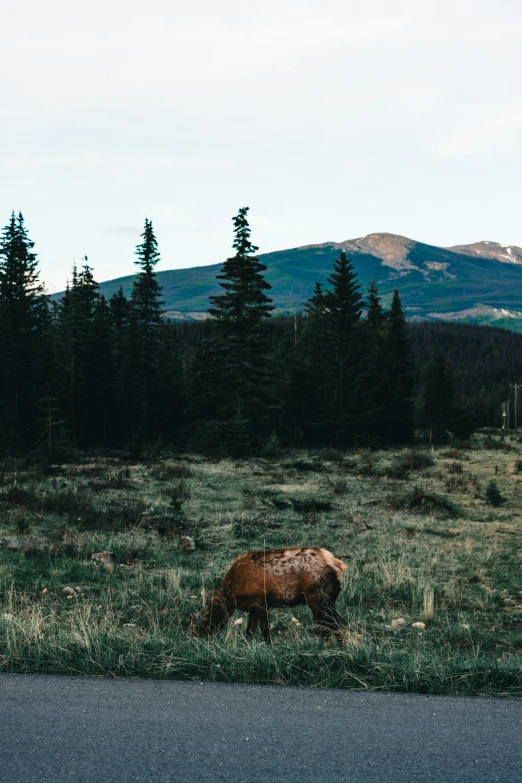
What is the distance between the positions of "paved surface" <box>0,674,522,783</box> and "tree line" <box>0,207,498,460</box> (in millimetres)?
29704

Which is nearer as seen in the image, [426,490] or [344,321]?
[426,490]

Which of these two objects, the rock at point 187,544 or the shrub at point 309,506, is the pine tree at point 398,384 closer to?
Result: the shrub at point 309,506

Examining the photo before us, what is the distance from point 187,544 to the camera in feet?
38.8

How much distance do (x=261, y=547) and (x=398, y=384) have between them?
35866mm

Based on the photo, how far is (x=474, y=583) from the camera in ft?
32.0

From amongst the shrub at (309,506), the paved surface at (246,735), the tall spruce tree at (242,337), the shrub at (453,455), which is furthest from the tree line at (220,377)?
the paved surface at (246,735)

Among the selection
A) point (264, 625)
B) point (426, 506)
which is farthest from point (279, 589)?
point (426, 506)

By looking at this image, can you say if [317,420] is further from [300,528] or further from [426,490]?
[300,528]

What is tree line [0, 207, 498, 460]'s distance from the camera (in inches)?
1476

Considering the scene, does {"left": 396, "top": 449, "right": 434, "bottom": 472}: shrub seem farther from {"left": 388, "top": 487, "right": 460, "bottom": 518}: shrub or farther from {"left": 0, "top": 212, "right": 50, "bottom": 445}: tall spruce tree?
{"left": 0, "top": 212, "right": 50, "bottom": 445}: tall spruce tree

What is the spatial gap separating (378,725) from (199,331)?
423ft

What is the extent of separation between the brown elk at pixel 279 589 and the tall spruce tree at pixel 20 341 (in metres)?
32.2

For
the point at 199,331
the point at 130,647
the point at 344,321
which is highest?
the point at 199,331

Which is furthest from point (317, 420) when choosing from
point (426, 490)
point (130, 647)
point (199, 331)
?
point (199, 331)
